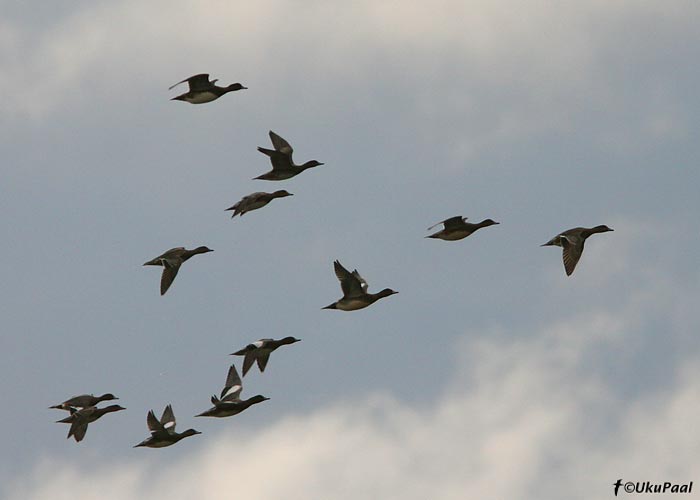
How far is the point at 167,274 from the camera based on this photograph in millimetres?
52188

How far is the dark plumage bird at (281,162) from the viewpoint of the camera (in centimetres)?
5047

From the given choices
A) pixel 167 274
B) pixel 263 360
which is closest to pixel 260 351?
pixel 263 360

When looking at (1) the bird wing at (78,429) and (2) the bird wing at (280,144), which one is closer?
(2) the bird wing at (280,144)

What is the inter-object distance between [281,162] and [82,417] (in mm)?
8468

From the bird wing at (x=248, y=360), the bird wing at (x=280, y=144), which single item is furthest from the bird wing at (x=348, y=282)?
the bird wing at (x=248, y=360)

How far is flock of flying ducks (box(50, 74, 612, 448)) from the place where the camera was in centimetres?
4909

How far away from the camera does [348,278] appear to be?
4881 cm

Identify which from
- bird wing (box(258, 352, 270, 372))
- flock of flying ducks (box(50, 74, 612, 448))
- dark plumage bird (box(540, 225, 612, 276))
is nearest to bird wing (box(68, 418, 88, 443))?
flock of flying ducks (box(50, 74, 612, 448))

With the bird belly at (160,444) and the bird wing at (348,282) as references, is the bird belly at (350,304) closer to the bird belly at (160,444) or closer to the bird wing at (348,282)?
the bird wing at (348,282)

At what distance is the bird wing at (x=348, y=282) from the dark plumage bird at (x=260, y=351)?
2694mm

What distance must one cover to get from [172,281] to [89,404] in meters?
3.82

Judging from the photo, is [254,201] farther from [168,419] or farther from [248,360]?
[168,419]

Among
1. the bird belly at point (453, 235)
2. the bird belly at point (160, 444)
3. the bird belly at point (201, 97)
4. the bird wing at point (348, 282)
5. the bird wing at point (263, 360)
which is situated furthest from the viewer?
the bird wing at point (263, 360)

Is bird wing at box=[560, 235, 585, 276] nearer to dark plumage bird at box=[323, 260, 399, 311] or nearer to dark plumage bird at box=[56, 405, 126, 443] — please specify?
dark plumage bird at box=[323, 260, 399, 311]
